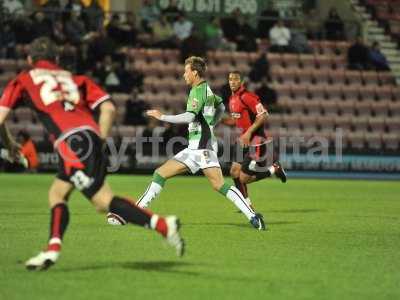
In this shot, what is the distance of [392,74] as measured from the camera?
1065 inches

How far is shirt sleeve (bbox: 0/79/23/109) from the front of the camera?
23.6ft

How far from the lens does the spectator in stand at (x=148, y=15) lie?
25297 millimetres

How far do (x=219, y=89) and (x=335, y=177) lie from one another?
4000 millimetres

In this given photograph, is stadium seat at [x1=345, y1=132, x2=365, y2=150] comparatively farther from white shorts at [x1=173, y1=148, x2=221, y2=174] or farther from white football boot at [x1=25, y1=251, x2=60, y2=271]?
white football boot at [x1=25, y1=251, x2=60, y2=271]

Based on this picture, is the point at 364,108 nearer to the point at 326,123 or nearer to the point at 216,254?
the point at 326,123

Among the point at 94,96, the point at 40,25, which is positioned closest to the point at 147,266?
the point at 94,96

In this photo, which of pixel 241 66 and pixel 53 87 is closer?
pixel 53 87

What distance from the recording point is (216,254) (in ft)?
27.6

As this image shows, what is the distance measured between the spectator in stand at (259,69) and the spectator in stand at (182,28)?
2.05 m

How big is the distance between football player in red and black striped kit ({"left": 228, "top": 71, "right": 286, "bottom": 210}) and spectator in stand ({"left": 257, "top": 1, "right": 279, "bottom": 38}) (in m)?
12.1

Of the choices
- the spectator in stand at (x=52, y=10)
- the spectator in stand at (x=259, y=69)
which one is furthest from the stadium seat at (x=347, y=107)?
the spectator in stand at (x=52, y=10)

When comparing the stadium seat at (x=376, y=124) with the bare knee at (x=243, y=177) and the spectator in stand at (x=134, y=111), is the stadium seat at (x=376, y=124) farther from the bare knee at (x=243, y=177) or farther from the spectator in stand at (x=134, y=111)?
the bare knee at (x=243, y=177)

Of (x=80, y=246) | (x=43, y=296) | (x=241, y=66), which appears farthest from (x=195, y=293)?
(x=241, y=66)

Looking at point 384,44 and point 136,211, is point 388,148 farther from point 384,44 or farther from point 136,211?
point 136,211
